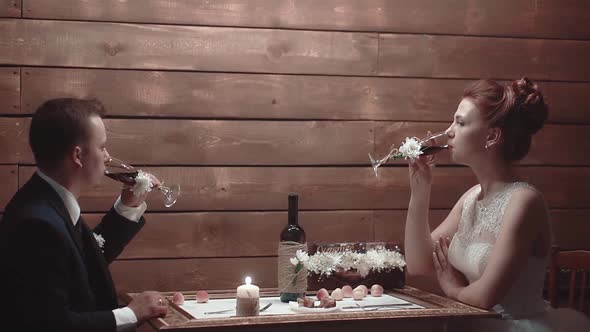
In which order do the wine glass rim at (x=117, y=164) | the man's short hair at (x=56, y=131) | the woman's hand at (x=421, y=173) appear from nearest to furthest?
the man's short hair at (x=56, y=131), the wine glass rim at (x=117, y=164), the woman's hand at (x=421, y=173)

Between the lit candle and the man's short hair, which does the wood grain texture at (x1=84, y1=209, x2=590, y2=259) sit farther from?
the lit candle

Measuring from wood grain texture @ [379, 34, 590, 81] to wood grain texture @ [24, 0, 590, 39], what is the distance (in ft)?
0.14

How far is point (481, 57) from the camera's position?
3793 mm

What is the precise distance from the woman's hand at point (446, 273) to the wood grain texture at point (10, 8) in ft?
6.36

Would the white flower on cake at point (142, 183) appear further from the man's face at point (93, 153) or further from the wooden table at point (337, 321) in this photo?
the wooden table at point (337, 321)

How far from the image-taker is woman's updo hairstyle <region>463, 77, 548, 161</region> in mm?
2855

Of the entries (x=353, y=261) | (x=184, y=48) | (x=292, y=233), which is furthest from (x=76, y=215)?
(x=184, y=48)

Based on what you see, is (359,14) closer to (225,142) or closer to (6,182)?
(225,142)

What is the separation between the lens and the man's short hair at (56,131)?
233cm

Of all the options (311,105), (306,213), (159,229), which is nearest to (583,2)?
(311,105)

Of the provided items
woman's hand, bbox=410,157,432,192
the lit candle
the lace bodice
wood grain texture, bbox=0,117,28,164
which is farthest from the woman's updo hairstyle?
wood grain texture, bbox=0,117,28,164

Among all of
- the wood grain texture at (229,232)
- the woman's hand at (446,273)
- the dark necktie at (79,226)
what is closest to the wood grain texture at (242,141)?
the wood grain texture at (229,232)

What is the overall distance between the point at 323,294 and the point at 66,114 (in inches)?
39.7

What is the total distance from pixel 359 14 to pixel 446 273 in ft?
4.45
